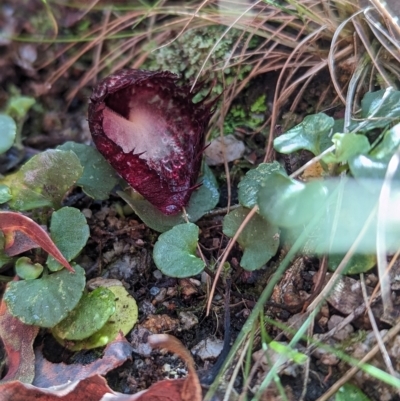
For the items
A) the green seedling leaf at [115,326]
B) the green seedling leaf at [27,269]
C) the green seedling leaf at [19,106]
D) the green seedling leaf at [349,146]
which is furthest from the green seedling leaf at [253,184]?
the green seedling leaf at [19,106]

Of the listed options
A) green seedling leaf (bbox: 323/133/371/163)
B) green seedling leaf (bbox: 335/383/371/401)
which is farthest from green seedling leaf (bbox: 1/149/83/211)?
green seedling leaf (bbox: 335/383/371/401)

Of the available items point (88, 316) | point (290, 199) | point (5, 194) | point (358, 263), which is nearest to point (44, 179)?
point (5, 194)

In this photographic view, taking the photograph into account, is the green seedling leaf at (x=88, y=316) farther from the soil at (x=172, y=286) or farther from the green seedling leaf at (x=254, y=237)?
the green seedling leaf at (x=254, y=237)

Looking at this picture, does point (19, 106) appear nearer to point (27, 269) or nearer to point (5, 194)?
point (5, 194)

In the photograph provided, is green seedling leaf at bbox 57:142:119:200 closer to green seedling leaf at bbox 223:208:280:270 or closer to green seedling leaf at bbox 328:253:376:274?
green seedling leaf at bbox 223:208:280:270

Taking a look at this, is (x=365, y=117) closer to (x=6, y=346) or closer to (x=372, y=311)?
(x=372, y=311)

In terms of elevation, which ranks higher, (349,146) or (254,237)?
(349,146)

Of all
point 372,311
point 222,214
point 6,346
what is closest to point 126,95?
point 222,214
